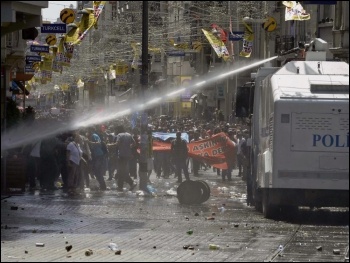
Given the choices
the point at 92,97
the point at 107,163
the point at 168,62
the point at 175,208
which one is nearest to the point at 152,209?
the point at 175,208

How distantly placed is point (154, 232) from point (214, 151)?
20.0 meters

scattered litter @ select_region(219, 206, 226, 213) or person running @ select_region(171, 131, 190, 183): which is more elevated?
scattered litter @ select_region(219, 206, 226, 213)

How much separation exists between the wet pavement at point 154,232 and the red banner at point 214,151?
991 centimetres

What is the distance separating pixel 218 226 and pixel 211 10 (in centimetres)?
2087

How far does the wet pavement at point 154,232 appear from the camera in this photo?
16562 millimetres

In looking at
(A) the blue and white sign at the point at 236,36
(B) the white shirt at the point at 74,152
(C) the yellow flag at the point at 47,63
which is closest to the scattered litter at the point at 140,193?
(B) the white shirt at the point at 74,152

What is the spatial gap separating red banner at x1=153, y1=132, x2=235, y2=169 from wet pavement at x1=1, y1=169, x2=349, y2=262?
991 cm

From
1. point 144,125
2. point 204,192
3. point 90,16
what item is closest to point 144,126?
point 144,125

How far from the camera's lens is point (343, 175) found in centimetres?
2180

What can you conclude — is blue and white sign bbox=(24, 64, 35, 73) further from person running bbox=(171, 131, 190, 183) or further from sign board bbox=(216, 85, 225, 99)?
sign board bbox=(216, 85, 225, 99)

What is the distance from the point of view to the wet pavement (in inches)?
652

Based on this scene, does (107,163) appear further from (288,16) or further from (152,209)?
(152,209)

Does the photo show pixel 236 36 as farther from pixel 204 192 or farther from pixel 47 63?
pixel 204 192

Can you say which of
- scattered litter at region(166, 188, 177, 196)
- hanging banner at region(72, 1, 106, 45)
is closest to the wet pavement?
scattered litter at region(166, 188, 177, 196)
